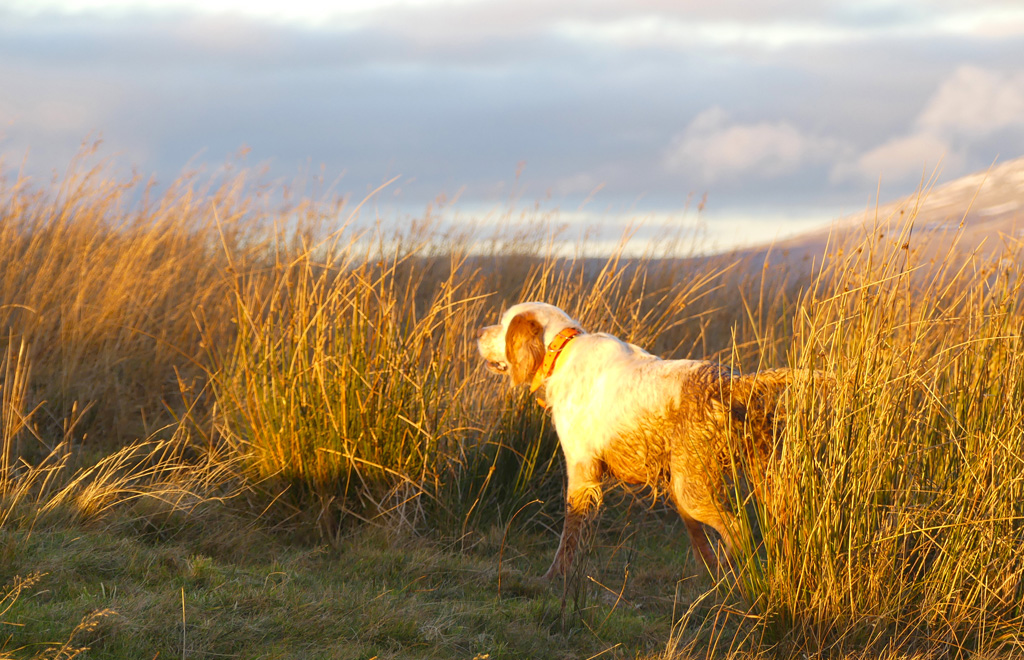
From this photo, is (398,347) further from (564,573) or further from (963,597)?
(963,597)

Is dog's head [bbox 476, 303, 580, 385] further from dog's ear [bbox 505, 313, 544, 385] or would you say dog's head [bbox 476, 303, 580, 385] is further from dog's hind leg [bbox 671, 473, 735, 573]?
dog's hind leg [bbox 671, 473, 735, 573]

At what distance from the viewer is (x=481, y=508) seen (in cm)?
390

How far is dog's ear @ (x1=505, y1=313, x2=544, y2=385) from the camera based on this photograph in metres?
3.46

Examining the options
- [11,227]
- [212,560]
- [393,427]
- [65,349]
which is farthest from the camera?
[11,227]

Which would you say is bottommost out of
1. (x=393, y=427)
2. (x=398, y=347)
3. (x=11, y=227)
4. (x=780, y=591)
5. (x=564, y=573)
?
(x=564, y=573)

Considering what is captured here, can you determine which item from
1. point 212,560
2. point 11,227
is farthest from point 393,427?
point 11,227

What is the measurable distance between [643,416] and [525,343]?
0.62m

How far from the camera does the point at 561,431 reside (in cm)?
334

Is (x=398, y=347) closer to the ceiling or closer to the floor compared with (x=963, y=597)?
closer to the ceiling

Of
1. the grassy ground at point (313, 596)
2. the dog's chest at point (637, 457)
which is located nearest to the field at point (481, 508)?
the grassy ground at point (313, 596)

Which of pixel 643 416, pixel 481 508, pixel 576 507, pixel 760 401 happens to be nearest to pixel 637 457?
pixel 643 416

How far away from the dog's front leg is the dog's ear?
0.45 m

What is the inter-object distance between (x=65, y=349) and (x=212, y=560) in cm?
282

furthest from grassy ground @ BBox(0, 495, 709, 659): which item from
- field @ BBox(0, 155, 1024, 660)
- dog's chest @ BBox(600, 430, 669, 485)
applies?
dog's chest @ BBox(600, 430, 669, 485)
